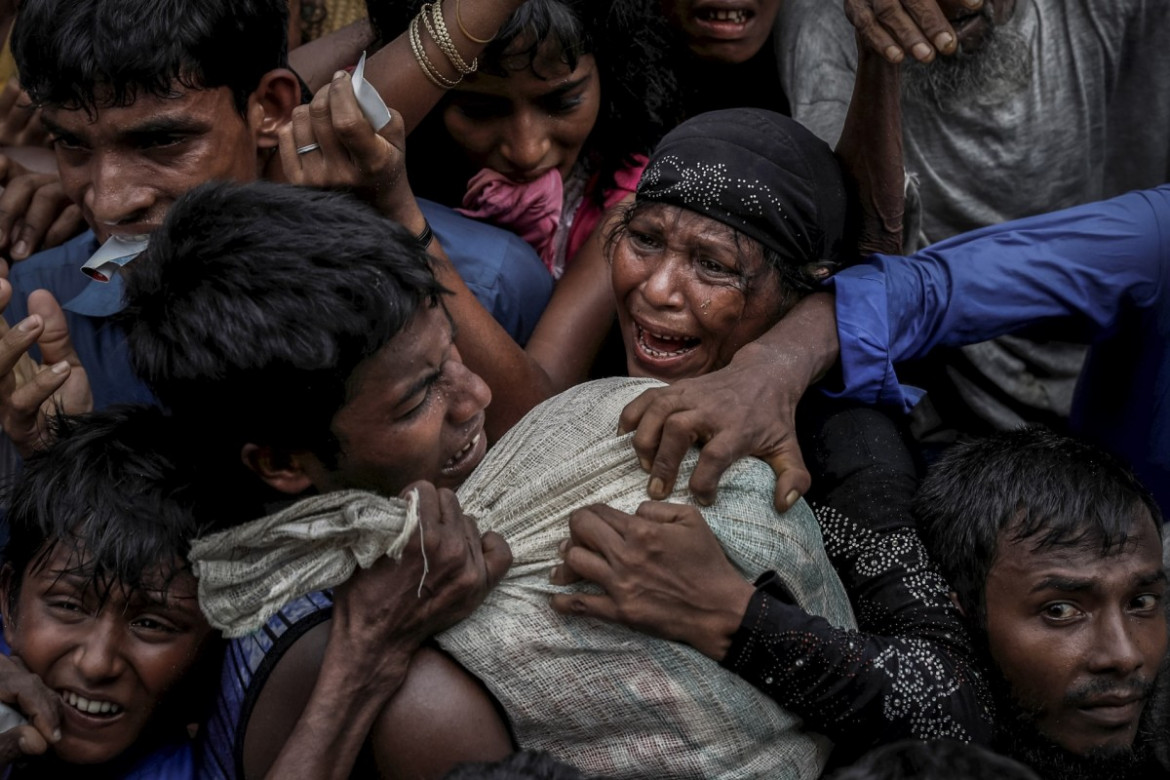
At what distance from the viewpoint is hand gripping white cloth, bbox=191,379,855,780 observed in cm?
241

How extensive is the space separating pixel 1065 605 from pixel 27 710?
206 centimetres

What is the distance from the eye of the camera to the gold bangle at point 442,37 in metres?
3.42

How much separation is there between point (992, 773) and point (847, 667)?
0.46 m

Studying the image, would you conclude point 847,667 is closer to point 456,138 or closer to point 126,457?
point 126,457

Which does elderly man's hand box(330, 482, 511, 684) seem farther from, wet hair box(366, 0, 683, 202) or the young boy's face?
wet hair box(366, 0, 683, 202)

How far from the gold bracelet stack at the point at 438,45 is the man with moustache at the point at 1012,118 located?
133 centimetres

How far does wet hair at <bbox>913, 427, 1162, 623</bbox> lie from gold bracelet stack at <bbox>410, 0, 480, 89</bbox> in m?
1.49

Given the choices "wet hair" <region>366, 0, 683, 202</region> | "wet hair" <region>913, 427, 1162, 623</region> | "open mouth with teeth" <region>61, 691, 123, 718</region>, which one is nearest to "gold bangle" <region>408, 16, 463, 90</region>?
"wet hair" <region>366, 0, 683, 202</region>

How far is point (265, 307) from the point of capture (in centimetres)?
251

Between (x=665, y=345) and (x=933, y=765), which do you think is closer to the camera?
(x=933, y=765)

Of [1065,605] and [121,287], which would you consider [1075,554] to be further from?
[121,287]

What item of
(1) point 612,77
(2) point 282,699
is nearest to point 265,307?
(2) point 282,699

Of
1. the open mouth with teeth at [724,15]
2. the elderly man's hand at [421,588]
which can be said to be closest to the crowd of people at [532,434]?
the elderly man's hand at [421,588]

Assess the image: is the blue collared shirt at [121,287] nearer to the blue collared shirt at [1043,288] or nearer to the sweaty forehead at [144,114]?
the sweaty forehead at [144,114]
